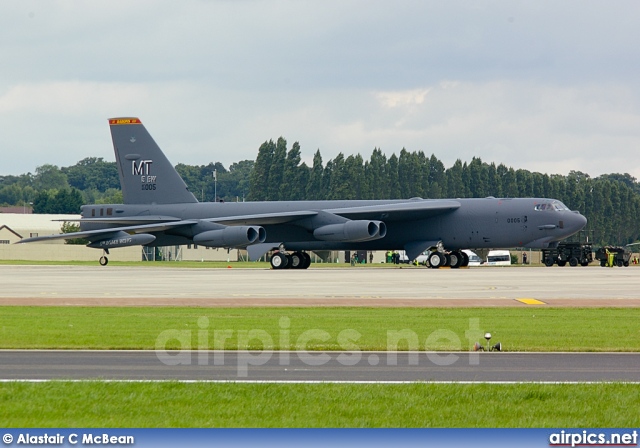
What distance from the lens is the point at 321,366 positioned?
1386 centimetres

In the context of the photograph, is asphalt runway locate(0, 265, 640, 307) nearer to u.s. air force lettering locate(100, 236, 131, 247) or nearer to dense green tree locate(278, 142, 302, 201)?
u.s. air force lettering locate(100, 236, 131, 247)

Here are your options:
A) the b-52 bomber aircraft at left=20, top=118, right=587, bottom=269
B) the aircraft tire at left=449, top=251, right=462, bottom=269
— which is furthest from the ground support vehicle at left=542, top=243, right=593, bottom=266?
the aircraft tire at left=449, top=251, right=462, bottom=269

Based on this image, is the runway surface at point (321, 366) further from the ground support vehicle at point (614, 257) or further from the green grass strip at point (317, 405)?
the ground support vehicle at point (614, 257)

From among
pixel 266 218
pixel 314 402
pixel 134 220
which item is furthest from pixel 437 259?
pixel 314 402

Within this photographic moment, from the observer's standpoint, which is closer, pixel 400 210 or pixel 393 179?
pixel 400 210

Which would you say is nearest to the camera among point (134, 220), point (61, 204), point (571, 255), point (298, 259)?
point (298, 259)

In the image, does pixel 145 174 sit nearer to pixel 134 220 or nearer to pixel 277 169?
pixel 134 220

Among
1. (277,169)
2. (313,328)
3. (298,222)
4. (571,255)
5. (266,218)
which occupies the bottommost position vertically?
(313,328)

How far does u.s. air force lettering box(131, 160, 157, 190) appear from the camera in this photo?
58406 millimetres

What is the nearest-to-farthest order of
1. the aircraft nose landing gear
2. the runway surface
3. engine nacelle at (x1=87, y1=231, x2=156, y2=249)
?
the runway surface
the aircraft nose landing gear
engine nacelle at (x1=87, y1=231, x2=156, y2=249)

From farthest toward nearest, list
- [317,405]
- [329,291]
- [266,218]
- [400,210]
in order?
[266,218] → [400,210] → [329,291] → [317,405]

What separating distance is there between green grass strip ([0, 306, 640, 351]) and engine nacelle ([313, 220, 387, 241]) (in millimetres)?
25825

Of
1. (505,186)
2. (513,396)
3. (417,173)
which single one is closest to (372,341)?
(513,396)

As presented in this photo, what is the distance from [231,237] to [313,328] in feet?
105
